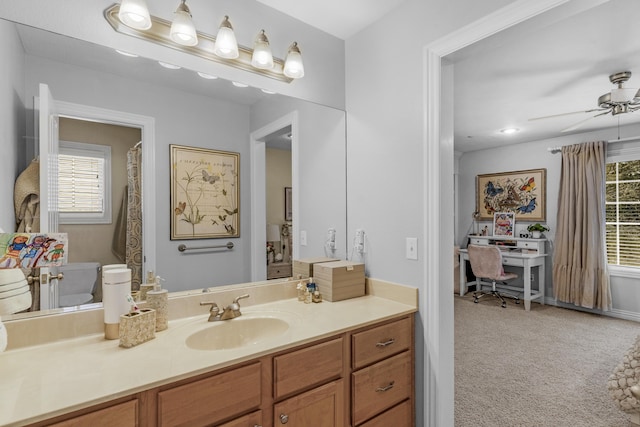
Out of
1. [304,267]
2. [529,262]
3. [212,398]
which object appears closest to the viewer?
[212,398]

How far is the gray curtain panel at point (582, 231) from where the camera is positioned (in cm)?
419

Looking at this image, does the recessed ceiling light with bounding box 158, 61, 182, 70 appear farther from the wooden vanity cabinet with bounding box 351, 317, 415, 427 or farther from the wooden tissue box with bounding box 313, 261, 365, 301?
the wooden vanity cabinet with bounding box 351, 317, 415, 427

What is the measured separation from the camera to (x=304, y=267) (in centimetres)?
195

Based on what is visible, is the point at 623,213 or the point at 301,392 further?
the point at 623,213

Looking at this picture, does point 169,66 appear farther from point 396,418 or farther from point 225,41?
point 396,418

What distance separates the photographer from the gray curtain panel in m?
4.19

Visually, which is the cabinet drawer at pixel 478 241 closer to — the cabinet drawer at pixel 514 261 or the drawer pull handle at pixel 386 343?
the cabinet drawer at pixel 514 261

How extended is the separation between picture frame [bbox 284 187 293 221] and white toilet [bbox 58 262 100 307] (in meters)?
1.00

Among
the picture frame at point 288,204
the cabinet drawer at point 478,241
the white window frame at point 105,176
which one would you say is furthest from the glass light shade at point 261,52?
the cabinet drawer at point 478,241

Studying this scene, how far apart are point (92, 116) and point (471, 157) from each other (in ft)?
19.3

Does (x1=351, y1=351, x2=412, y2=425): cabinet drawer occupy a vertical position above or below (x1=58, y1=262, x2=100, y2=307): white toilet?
below

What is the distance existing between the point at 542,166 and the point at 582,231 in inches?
44.1

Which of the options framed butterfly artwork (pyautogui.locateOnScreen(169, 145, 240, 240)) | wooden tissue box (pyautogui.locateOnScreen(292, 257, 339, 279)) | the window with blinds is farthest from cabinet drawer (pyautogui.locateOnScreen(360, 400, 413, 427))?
the window with blinds

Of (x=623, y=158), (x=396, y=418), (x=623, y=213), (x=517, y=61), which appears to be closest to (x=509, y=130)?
(x=623, y=158)
